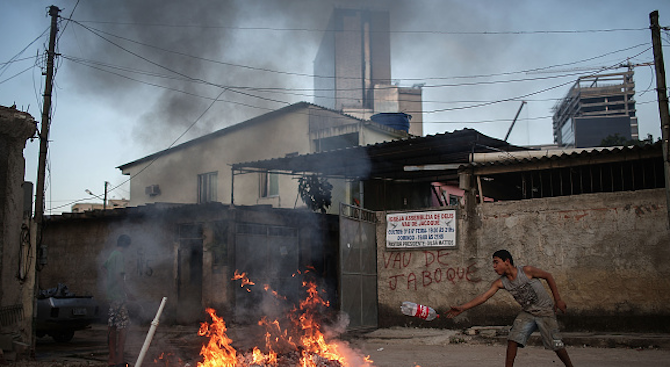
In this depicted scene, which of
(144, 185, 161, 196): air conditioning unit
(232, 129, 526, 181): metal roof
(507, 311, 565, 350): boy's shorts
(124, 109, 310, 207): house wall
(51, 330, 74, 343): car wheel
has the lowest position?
(51, 330, 74, 343): car wheel

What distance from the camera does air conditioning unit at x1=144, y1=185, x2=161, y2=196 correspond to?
73.7ft

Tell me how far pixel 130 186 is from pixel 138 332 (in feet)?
45.1

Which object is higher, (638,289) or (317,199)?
(317,199)

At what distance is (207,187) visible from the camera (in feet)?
70.8

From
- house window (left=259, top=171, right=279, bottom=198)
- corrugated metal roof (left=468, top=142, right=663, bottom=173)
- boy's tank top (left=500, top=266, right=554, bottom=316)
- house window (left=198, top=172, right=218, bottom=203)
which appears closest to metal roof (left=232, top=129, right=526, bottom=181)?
corrugated metal roof (left=468, top=142, right=663, bottom=173)

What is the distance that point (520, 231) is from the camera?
9820 mm

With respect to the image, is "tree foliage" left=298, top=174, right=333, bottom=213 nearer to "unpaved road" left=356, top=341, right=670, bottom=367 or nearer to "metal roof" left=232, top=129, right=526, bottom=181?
"metal roof" left=232, top=129, right=526, bottom=181

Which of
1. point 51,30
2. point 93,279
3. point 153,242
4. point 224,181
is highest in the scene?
point 51,30

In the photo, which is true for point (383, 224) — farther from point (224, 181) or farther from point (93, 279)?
point (224, 181)

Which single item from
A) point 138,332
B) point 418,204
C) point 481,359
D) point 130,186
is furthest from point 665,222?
point 130,186

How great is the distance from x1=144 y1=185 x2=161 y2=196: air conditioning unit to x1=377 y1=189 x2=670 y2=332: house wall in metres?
14.5

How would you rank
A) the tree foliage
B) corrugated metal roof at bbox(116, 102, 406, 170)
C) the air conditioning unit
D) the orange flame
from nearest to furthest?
the orange flame, the tree foliage, corrugated metal roof at bbox(116, 102, 406, 170), the air conditioning unit

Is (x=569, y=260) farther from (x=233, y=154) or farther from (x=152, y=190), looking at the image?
(x=152, y=190)

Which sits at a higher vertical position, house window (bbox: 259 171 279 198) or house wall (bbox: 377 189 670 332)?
house window (bbox: 259 171 279 198)
